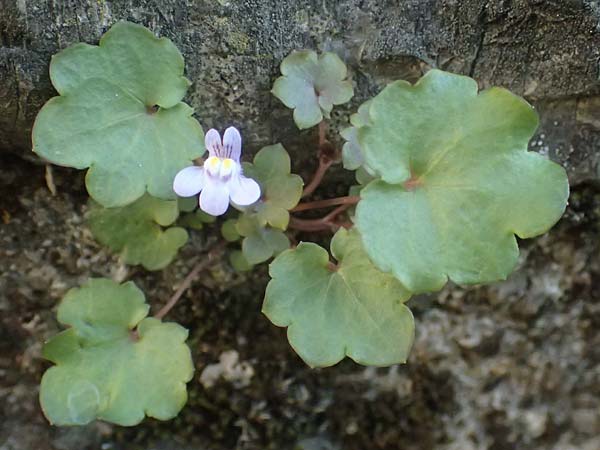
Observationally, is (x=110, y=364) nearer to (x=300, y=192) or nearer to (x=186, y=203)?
(x=186, y=203)

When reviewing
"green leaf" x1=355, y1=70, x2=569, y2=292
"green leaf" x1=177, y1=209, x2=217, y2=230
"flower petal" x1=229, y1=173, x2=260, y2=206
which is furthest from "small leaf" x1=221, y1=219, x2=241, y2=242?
"green leaf" x1=355, y1=70, x2=569, y2=292

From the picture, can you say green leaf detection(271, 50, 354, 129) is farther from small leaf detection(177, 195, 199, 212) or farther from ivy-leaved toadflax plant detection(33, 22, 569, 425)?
small leaf detection(177, 195, 199, 212)

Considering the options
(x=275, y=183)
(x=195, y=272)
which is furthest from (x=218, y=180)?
(x=195, y=272)

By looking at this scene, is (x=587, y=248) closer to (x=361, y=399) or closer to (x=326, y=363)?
(x=361, y=399)

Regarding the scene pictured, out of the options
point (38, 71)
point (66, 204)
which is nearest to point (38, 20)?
point (38, 71)

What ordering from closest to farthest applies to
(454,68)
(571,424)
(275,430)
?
(454,68) → (275,430) → (571,424)
